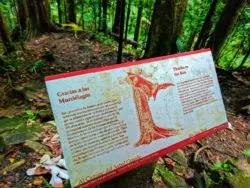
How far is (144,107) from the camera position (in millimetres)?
2324

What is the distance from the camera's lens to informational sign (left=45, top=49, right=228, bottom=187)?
1.95 metres

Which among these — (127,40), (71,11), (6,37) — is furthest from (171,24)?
(71,11)

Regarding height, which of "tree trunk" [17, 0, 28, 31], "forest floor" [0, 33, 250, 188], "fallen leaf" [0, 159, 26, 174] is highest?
"tree trunk" [17, 0, 28, 31]

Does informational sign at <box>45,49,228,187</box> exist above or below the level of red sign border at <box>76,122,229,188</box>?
above

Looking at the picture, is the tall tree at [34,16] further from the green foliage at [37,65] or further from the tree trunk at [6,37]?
the green foliage at [37,65]

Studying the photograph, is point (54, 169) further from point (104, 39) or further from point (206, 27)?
point (104, 39)

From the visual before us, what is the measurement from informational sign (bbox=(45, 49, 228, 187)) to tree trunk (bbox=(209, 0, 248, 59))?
3.97 meters

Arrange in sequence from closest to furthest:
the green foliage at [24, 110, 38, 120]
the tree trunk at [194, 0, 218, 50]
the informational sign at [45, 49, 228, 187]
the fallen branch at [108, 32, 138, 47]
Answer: the informational sign at [45, 49, 228, 187] → the green foliage at [24, 110, 38, 120] → the tree trunk at [194, 0, 218, 50] → the fallen branch at [108, 32, 138, 47]

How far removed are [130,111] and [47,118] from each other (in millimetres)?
2846

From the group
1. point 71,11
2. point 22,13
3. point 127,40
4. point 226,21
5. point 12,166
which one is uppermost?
point 226,21

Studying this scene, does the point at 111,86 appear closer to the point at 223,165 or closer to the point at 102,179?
the point at 102,179

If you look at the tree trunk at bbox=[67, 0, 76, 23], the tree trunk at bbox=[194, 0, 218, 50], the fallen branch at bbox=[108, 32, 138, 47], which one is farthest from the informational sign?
the tree trunk at bbox=[67, 0, 76, 23]

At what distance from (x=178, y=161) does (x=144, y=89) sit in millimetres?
2087

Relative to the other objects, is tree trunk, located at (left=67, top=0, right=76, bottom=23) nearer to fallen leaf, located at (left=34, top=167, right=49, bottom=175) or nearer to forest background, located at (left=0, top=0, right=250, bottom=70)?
forest background, located at (left=0, top=0, right=250, bottom=70)
